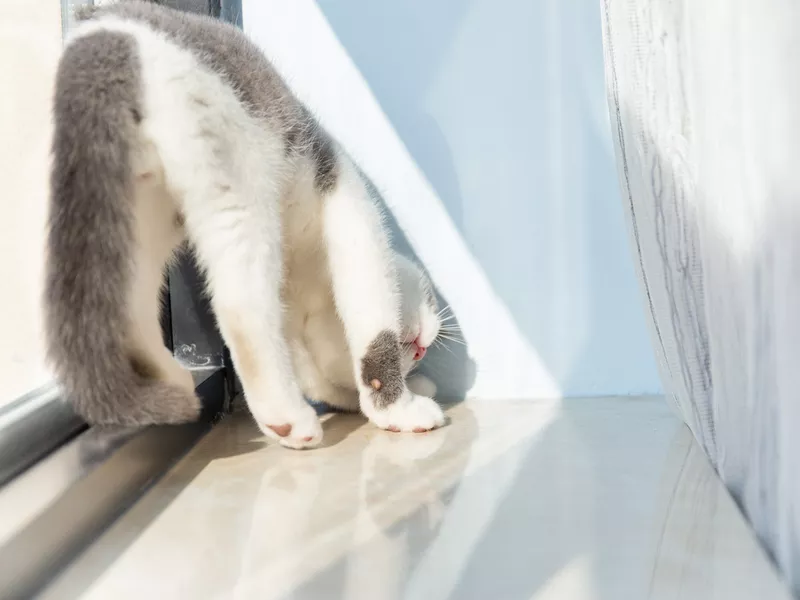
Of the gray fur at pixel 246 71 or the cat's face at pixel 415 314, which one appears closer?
the gray fur at pixel 246 71

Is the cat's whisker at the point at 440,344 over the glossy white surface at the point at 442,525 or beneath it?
over

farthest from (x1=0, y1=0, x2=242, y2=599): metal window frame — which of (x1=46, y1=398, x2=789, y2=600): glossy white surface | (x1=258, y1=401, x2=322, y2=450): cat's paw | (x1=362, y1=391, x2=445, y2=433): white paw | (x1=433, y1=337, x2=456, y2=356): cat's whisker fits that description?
(x1=433, y1=337, x2=456, y2=356): cat's whisker

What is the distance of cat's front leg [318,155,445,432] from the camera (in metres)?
0.96

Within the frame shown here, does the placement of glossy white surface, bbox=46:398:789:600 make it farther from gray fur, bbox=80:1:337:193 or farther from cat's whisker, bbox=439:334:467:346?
gray fur, bbox=80:1:337:193

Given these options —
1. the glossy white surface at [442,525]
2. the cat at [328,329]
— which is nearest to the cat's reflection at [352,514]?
the glossy white surface at [442,525]

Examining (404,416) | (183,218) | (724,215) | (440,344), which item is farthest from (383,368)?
(724,215)

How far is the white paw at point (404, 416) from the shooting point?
0.98m

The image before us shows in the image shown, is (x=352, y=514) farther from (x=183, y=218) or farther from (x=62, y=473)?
(x=183, y=218)

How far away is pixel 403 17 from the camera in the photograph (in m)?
1.14

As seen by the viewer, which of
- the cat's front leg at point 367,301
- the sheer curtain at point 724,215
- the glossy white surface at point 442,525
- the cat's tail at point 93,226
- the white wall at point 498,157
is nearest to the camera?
the sheer curtain at point 724,215

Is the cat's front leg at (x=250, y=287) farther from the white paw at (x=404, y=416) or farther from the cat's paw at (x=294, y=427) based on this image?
the white paw at (x=404, y=416)

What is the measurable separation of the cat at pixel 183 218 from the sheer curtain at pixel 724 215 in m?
0.38

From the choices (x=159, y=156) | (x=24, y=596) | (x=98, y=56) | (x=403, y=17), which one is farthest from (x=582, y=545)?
(x=403, y=17)

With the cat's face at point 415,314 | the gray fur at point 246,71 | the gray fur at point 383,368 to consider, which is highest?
the gray fur at point 246,71
